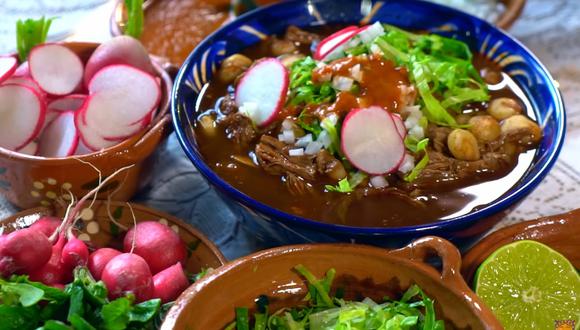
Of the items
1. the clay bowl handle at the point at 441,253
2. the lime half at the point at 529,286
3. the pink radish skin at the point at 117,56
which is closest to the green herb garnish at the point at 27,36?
the pink radish skin at the point at 117,56

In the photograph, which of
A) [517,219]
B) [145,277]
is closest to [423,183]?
[517,219]

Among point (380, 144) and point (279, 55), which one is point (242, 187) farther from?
point (279, 55)

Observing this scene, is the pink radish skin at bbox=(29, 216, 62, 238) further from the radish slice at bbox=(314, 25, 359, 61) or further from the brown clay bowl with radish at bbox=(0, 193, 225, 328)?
the radish slice at bbox=(314, 25, 359, 61)

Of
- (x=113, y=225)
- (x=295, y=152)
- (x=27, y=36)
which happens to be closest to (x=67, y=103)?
(x=27, y=36)

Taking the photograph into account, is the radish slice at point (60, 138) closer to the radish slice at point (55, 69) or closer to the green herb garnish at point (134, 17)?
the radish slice at point (55, 69)

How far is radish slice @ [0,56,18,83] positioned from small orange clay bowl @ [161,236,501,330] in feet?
2.71

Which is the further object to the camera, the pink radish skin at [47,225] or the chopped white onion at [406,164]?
the chopped white onion at [406,164]

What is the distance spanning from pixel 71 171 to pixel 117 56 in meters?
0.39

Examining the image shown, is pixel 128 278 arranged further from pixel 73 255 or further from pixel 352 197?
pixel 352 197

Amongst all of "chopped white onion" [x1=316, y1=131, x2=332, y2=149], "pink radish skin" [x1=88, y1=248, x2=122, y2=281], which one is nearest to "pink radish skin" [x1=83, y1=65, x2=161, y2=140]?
"pink radish skin" [x1=88, y1=248, x2=122, y2=281]

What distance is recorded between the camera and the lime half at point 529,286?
4.29 feet

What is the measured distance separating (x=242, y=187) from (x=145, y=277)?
0.32 metres

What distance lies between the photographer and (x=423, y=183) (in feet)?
4.90

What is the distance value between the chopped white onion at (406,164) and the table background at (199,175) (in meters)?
0.39
